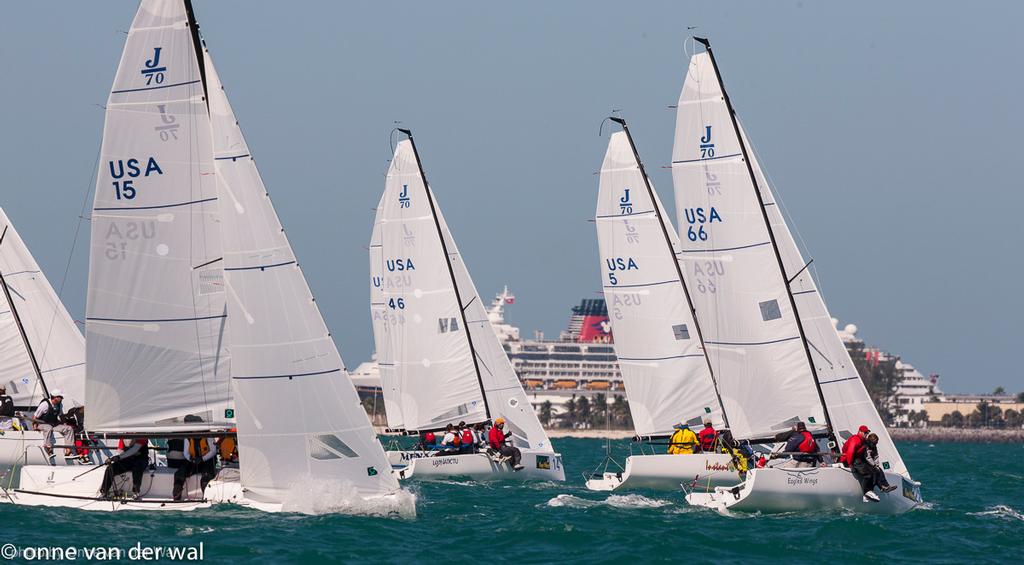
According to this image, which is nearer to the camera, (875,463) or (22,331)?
(875,463)

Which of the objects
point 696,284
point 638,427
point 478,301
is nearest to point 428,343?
point 478,301

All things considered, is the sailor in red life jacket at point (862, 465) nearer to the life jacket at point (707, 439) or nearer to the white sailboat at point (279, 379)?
the white sailboat at point (279, 379)

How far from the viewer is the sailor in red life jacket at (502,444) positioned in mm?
29672

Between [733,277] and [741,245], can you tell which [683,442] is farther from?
[741,245]

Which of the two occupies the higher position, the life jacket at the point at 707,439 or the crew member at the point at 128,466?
the life jacket at the point at 707,439

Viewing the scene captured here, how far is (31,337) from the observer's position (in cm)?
2898

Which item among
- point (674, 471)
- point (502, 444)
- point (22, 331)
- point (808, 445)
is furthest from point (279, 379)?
point (502, 444)

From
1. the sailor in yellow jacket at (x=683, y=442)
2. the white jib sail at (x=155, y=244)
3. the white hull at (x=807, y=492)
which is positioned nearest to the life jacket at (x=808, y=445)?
the white hull at (x=807, y=492)

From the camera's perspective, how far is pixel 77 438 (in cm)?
2319

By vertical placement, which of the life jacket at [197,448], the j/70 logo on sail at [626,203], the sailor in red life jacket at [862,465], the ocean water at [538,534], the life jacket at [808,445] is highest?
the j/70 logo on sail at [626,203]

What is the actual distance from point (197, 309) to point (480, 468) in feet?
39.1

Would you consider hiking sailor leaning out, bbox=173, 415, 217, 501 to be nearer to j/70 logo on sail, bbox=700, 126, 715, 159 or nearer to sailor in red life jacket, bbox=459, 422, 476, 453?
j/70 logo on sail, bbox=700, 126, 715, 159

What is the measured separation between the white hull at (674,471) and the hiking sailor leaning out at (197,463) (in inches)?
368

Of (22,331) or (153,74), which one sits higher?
(153,74)
